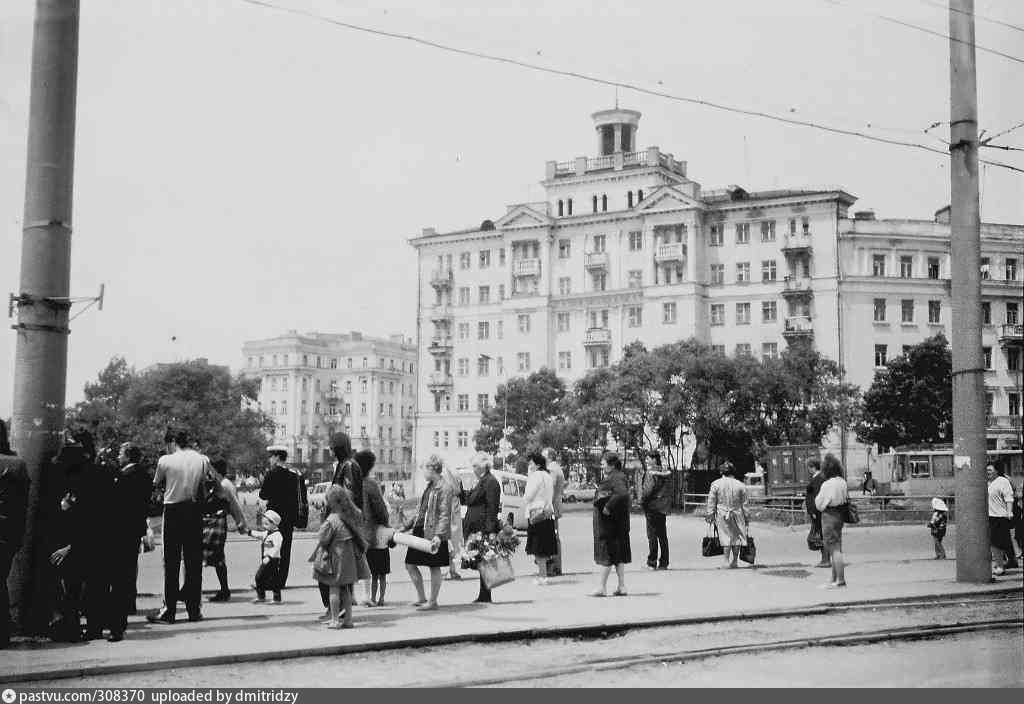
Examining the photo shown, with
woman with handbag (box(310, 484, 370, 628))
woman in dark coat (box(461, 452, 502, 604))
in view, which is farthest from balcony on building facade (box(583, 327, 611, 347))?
woman with handbag (box(310, 484, 370, 628))

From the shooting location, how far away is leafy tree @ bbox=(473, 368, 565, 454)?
8206cm

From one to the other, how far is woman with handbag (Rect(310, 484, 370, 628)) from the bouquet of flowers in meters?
2.26

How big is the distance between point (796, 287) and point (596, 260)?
52.4ft

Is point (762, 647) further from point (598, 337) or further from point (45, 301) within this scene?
point (598, 337)

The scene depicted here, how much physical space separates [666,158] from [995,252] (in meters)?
26.0

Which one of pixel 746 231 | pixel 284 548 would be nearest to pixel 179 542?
pixel 284 548

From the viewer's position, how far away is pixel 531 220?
93.3 metres

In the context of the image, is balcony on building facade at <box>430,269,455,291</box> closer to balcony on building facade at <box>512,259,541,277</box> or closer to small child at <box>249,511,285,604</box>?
balcony on building facade at <box>512,259,541,277</box>

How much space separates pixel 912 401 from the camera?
247 feet

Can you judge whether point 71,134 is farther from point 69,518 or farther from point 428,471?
point 428,471

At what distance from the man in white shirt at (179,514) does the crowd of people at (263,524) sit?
1 centimetres

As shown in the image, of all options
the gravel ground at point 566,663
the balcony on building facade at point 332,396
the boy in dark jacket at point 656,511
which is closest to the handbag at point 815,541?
the boy in dark jacket at point 656,511
